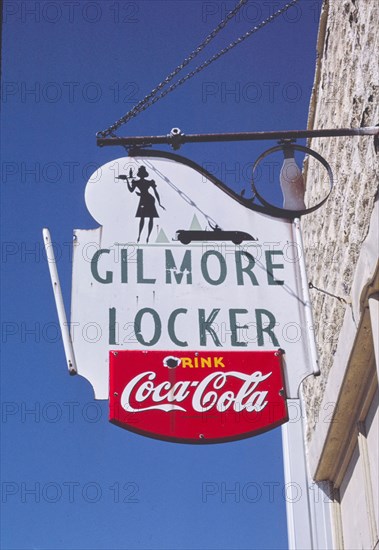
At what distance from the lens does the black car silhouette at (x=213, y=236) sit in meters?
4.63

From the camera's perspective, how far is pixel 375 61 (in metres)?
4.61

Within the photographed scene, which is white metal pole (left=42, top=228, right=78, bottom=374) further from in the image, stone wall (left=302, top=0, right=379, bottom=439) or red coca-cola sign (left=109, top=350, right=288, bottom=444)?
stone wall (left=302, top=0, right=379, bottom=439)

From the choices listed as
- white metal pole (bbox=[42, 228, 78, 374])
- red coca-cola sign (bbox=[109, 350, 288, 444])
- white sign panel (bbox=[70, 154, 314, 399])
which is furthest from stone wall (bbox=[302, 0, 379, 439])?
white metal pole (bbox=[42, 228, 78, 374])

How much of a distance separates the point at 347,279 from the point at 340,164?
0.74 m

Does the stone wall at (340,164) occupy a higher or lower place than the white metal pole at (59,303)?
higher

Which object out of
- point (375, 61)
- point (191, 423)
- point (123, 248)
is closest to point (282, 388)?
point (191, 423)

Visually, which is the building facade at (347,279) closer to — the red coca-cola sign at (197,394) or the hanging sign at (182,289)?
the hanging sign at (182,289)

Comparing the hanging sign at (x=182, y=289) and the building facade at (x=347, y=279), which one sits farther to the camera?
the building facade at (x=347, y=279)

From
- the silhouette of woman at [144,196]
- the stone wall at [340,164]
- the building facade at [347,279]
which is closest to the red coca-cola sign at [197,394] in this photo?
the building facade at [347,279]

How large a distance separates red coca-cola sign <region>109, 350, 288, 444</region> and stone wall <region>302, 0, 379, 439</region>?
92cm

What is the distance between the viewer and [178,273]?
4.53 m

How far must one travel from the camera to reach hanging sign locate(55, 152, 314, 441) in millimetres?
4207

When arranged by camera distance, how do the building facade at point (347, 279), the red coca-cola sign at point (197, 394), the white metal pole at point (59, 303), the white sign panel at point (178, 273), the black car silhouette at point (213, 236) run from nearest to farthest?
the red coca-cola sign at point (197, 394)
the white metal pole at point (59, 303)
the white sign panel at point (178, 273)
the black car silhouette at point (213, 236)
the building facade at point (347, 279)

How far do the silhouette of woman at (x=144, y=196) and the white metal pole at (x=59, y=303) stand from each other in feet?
1.52
